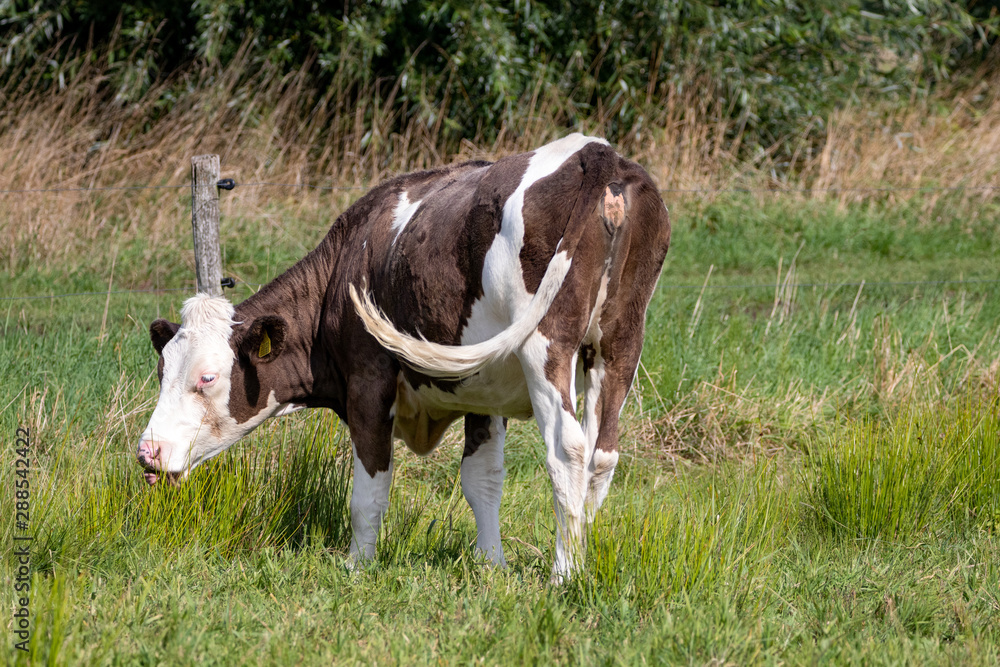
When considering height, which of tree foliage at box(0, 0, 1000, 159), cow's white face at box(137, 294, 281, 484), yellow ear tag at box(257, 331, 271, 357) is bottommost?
cow's white face at box(137, 294, 281, 484)

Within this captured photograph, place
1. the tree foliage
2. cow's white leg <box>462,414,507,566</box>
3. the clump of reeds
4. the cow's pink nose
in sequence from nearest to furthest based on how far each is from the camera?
1. the cow's pink nose
2. the clump of reeds
3. cow's white leg <box>462,414,507,566</box>
4. the tree foliage

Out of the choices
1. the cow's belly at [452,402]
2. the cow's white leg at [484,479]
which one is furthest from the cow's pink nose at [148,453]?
the cow's white leg at [484,479]

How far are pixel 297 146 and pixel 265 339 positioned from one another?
21.8ft

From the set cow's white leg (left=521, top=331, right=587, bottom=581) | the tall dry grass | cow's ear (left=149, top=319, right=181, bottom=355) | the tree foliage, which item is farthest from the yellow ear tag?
the tree foliage

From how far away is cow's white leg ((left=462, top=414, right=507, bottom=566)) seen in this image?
13.6 ft

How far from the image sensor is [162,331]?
13.7 ft

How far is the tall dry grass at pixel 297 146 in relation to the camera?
29.5 ft

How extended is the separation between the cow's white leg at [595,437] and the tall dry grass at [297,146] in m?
5.90

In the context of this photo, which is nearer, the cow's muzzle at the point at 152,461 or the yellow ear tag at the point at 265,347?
the cow's muzzle at the point at 152,461

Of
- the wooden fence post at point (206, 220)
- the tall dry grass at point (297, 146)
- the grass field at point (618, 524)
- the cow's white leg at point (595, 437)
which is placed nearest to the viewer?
the grass field at point (618, 524)

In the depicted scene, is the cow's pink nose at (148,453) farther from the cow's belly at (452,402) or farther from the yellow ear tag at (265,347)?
the cow's belly at (452,402)

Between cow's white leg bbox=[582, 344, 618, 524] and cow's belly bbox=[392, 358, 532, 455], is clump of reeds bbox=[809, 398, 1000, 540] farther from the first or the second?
cow's belly bbox=[392, 358, 532, 455]

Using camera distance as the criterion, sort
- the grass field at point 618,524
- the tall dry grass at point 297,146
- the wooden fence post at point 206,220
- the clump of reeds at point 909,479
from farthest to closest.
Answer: the tall dry grass at point 297,146 → the wooden fence post at point 206,220 → the clump of reeds at point 909,479 → the grass field at point 618,524

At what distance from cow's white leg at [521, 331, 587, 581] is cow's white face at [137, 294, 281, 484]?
1387mm
